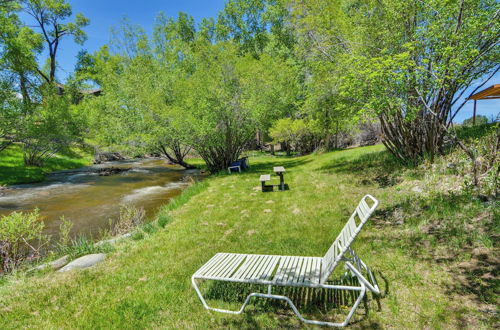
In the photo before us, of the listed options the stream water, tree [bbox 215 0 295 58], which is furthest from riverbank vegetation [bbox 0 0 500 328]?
tree [bbox 215 0 295 58]

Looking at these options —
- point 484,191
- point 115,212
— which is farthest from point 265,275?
point 115,212

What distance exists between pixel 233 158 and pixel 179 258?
13.8m

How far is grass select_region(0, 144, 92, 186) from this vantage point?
18422 millimetres

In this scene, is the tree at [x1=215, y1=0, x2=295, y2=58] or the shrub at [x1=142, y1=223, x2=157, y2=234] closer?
the shrub at [x1=142, y1=223, x2=157, y2=234]

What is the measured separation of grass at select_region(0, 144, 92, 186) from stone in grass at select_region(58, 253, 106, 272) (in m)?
16.5

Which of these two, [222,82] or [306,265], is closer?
[306,265]

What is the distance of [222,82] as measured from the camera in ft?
55.6

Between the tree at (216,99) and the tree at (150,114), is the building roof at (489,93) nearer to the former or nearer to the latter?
the tree at (216,99)

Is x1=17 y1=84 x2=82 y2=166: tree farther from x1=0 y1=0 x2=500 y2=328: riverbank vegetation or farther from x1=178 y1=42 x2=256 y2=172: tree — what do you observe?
x1=178 y1=42 x2=256 y2=172: tree

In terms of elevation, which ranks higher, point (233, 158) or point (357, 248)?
point (233, 158)

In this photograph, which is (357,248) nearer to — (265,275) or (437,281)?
(437,281)

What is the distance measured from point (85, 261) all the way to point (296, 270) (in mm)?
4616

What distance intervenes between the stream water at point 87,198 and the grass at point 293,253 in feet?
11.2

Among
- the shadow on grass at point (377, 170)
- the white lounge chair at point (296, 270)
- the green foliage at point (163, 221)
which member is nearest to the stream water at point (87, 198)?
the green foliage at point (163, 221)
